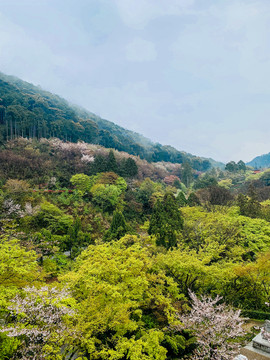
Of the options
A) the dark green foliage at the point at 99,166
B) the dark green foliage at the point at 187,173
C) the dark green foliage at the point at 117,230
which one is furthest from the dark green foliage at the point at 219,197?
the dark green foliage at the point at 187,173

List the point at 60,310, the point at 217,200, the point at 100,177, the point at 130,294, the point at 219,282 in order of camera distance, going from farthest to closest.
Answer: the point at 100,177, the point at 217,200, the point at 219,282, the point at 130,294, the point at 60,310

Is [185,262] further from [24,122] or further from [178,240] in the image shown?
[24,122]

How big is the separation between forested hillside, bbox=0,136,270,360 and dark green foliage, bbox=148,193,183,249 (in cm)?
12

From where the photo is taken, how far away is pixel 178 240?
22312 mm

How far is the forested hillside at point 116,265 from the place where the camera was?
8.66 metres

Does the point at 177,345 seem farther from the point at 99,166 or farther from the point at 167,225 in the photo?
the point at 99,166

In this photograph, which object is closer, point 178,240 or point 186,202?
point 178,240

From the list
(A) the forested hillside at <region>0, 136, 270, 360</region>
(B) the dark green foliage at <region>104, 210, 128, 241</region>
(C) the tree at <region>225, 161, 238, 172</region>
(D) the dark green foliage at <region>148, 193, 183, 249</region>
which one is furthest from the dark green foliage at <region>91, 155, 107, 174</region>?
(C) the tree at <region>225, 161, 238, 172</region>

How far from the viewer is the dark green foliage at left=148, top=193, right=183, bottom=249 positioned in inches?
830

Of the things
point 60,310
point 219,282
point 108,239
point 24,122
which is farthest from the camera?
point 24,122

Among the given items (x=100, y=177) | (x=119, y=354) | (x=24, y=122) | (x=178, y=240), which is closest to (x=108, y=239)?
(x=178, y=240)

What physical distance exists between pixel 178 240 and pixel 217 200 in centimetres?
1474

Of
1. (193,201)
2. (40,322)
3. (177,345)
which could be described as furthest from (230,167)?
A: (40,322)

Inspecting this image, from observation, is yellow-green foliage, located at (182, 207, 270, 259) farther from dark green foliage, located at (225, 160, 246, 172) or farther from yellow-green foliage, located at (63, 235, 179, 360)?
dark green foliage, located at (225, 160, 246, 172)
